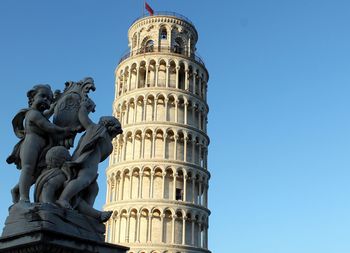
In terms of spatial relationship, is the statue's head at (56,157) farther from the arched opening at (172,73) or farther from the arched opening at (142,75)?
the arched opening at (142,75)

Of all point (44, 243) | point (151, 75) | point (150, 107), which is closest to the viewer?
point (44, 243)

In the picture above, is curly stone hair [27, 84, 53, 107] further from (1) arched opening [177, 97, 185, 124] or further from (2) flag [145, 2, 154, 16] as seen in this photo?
(2) flag [145, 2, 154, 16]

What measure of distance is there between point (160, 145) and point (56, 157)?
182 ft

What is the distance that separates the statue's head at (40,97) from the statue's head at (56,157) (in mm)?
668

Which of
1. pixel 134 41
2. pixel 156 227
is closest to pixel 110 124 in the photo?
pixel 156 227

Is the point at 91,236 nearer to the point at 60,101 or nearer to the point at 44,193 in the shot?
the point at 44,193

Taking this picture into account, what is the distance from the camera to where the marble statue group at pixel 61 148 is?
6.54m

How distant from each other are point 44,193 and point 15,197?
0.71m

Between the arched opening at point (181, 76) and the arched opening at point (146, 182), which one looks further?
the arched opening at point (181, 76)

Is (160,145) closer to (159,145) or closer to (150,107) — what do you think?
(159,145)

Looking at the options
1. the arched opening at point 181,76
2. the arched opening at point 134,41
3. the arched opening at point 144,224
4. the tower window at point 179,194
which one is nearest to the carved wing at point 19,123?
the arched opening at point 144,224

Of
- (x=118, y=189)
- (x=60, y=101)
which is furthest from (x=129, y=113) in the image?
(x=60, y=101)

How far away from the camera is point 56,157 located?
6617 millimetres

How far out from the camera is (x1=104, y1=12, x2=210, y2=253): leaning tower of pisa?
192ft
